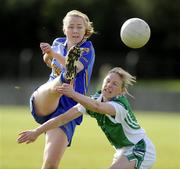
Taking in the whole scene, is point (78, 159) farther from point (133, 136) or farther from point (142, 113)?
point (142, 113)

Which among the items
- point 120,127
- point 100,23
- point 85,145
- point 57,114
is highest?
point 120,127

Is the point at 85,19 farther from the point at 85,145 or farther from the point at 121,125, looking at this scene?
the point at 85,145

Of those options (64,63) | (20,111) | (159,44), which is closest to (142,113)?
(20,111)

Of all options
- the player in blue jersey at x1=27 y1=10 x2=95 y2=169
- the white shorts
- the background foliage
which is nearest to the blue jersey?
the player in blue jersey at x1=27 y1=10 x2=95 y2=169

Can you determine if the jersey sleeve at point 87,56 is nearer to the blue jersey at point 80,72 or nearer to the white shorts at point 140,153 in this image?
the blue jersey at point 80,72

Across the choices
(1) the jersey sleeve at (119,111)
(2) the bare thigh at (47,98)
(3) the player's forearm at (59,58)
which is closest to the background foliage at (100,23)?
(2) the bare thigh at (47,98)

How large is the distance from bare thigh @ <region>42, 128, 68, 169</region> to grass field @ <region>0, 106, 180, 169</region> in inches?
158

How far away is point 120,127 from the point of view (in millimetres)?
9062

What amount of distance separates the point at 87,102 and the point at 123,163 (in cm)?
84

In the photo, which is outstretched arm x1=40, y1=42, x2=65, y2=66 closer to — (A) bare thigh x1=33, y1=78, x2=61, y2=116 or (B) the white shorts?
(A) bare thigh x1=33, y1=78, x2=61, y2=116

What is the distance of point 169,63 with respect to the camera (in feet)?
142

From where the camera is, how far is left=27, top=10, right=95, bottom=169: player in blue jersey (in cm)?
962

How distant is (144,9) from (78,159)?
34.6m

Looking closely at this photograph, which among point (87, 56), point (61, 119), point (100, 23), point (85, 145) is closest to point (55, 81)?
point (61, 119)
